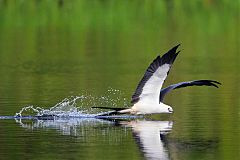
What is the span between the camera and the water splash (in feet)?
64.4

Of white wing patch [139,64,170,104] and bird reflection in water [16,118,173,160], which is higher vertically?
white wing patch [139,64,170,104]

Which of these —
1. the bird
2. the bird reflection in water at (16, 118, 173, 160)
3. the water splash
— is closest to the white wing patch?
the bird

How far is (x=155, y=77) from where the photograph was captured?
18.0 metres

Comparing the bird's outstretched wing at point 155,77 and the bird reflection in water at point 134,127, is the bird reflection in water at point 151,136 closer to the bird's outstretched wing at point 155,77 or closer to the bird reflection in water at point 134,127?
the bird reflection in water at point 134,127

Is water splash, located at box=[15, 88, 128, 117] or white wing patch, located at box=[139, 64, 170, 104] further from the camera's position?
water splash, located at box=[15, 88, 128, 117]

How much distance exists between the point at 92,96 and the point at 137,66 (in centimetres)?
701

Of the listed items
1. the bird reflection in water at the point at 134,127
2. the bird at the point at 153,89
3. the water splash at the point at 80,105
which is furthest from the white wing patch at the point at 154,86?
the water splash at the point at 80,105

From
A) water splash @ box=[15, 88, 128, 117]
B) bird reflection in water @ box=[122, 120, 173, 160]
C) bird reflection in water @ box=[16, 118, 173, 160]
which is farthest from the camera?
water splash @ box=[15, 88, 128, 117]

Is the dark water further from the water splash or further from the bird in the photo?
the bird

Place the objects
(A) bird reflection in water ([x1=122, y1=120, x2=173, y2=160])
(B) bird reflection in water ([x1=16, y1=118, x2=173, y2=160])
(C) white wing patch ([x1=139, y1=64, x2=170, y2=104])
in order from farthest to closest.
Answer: (C) white wing patch ([x1=139, y1=64, x2=170, y2=104])
(B) bird reflection in water ([x1=16, y1=118, x2=173, y2=160])
(A) bird reflection in water ([x1=122, y1=120, x2=173, y2=160])

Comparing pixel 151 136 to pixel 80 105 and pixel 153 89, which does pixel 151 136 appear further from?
pixel 80 105

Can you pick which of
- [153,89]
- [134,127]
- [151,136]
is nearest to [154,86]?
[153,89]

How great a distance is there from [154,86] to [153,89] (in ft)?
0.35

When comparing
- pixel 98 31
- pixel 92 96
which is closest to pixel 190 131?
pixel 92 96
